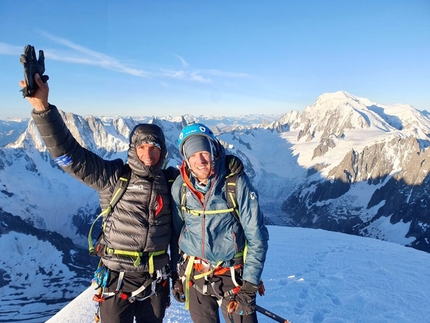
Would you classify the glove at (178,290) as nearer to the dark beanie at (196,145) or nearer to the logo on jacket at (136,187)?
the logo on jacket at (136,187)

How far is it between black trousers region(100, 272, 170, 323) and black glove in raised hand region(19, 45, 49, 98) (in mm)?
3654

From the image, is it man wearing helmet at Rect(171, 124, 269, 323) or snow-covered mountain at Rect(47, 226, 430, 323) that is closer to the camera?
man wearing helmet at Rect(171, 124, 269, 323)

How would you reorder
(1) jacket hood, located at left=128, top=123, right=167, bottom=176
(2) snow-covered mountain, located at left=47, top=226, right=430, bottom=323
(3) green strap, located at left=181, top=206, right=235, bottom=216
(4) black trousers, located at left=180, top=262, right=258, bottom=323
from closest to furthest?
(3) green strap, located at left=181, top=206, right=235, bottom=216 → (4) black trousers, located at left=180, top=262, right=258, bottom=323 → (1) jacket hood, located at left=128, top=123, right=167, bottom=176 → (2) snow-covered mountain, located at left=47, top=226, right=430, bottom=323

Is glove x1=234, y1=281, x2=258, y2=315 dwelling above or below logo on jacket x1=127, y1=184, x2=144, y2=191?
below

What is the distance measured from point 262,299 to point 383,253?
875cm

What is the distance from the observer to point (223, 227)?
5.51 m

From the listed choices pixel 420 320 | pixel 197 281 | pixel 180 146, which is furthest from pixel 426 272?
pixel 180 146

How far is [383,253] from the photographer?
15.4 m

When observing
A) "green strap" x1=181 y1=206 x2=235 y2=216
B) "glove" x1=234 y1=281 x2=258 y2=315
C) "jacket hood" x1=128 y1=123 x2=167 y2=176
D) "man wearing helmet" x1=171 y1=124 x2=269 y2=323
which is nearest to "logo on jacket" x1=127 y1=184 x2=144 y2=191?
"jacket hood" x1=128 y1=123 x2=167 y2=176

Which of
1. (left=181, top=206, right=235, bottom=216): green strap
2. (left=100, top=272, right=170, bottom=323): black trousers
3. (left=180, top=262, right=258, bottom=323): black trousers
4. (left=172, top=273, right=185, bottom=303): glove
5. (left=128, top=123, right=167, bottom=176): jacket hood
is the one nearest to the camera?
(left=181, top=206, right=235, bottom=216): green strap

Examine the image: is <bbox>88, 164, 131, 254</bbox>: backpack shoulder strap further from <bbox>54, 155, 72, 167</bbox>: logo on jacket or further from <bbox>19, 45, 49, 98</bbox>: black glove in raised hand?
<bbox>19, 45, 49, 98</bbox>: black glove in raised hand

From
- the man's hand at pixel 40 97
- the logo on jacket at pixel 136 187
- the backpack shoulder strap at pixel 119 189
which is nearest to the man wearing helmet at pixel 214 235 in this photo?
the logo on jacket at pixel 136 187

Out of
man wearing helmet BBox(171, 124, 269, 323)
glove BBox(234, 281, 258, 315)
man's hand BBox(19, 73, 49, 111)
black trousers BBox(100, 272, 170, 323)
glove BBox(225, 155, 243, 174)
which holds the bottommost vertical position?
black trousers BBox(100, 272, 170, 323)

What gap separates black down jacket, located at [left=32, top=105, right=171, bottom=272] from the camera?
574 centimetres
